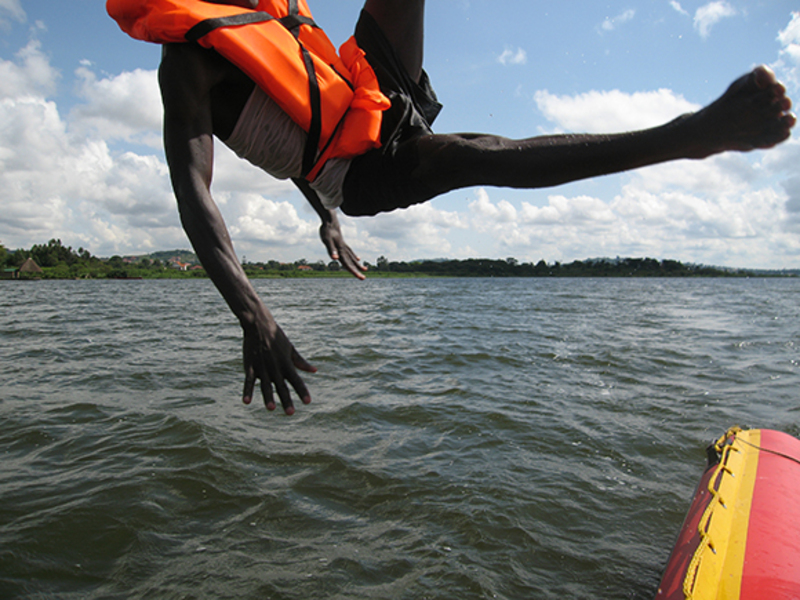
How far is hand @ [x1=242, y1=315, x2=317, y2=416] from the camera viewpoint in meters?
1.37

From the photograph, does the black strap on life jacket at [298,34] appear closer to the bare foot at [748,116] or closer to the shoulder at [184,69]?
the shoulder at [184,69]

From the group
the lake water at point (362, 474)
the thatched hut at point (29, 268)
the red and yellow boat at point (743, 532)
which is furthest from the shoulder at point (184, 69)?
the thatched hut at point (29, 268)

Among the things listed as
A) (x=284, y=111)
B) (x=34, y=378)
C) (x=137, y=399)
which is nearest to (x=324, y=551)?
(x=284, y=111)

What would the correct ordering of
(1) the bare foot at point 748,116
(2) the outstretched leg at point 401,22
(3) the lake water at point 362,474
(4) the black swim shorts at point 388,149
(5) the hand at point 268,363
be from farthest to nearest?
(3) the lake water at point 362,474
(2) the outstretched leg at point 401,22
(4) the black swim shorts at point 388,149
(5) the hand at point 268,363
(1) the bare foot at point 748,116

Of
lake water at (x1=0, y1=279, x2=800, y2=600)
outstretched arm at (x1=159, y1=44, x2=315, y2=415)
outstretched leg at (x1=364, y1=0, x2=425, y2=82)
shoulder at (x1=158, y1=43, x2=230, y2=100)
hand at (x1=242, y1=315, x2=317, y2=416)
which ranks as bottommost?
lake water at (x1=0, y1=279, x2=800, y2=600)

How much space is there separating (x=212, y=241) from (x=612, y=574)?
3.12m

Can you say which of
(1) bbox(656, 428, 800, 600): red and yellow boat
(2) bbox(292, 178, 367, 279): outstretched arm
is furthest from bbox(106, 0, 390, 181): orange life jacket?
→ (1) bbox(656, 428, 800, 600): red and yellow boat

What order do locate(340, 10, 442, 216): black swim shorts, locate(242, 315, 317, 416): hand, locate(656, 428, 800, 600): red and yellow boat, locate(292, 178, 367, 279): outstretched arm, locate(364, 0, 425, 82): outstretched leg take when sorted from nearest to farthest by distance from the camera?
locate(242, 315, 317, 416): hand → locate(340, 10, 442, 216): black swim shorts → locate(364, 0, 425, 82): outstretched leg → locate(656, 428, 800, 600): red and yellow boat → locate(292, 178, 367, 279): outstretched arm

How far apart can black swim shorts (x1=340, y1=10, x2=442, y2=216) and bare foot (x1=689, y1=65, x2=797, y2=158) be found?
857 mm

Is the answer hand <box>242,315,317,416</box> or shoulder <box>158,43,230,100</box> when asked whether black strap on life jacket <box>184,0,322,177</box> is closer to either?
shoulder <box>158,43,230,100</box>

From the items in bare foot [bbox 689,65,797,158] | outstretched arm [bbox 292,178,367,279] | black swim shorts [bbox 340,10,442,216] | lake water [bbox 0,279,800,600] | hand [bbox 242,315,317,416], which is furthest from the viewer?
lake water [bbox 0,279,800,600]

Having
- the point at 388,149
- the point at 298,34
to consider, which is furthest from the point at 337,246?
the point at 298,34

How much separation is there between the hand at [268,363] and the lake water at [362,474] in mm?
1885

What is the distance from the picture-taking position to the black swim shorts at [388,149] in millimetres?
1695
